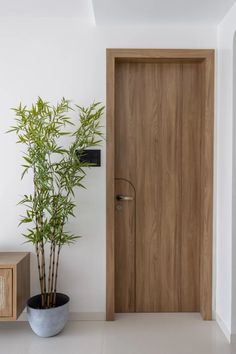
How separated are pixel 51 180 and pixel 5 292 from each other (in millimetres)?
899

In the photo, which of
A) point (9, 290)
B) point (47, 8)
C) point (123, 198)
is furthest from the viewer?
point (123, 198)

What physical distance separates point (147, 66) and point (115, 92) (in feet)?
1.19

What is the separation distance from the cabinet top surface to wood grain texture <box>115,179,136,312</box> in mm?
815

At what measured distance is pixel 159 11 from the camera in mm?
2641

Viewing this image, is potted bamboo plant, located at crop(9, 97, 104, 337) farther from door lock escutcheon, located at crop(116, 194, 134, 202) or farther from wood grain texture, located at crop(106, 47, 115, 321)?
door lock escutcheon, located at crop(116, 194, 134, 202)


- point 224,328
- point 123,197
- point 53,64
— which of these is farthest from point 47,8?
point 224,328

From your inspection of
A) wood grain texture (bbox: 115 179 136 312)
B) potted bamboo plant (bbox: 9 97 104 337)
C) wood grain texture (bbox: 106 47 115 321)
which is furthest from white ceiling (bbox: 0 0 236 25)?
wood grain texture (bbox: 115 179 136 312)

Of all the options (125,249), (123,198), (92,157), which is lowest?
(125,249)

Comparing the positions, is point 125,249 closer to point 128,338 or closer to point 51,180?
point 128,338

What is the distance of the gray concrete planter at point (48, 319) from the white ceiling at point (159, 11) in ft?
7.49

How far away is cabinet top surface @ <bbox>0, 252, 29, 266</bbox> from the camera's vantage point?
262cm

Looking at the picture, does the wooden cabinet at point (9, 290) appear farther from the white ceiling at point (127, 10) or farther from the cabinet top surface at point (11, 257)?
the white ceiling at point (127, 10)

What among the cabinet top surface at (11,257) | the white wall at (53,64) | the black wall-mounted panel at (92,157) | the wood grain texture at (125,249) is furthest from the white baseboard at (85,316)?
the black wall-mounted panel at (92,157)

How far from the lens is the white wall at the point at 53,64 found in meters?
2.89
